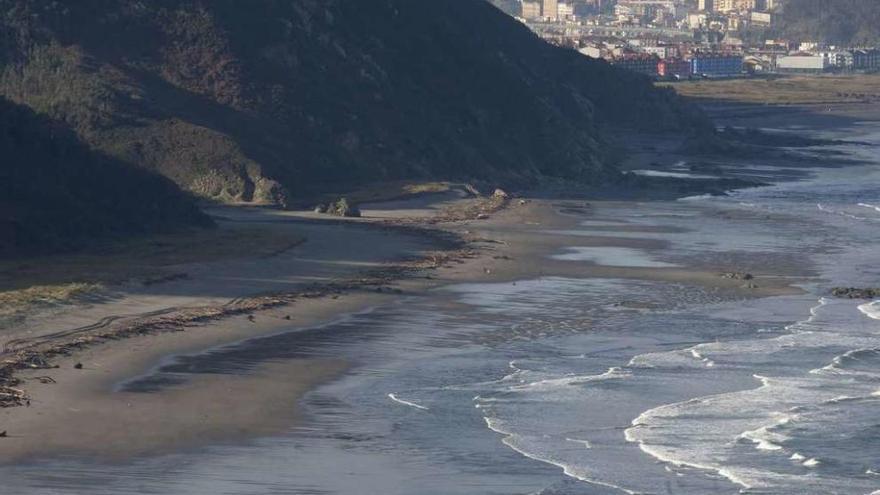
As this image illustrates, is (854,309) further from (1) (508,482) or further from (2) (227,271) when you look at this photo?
(1) (508,482)

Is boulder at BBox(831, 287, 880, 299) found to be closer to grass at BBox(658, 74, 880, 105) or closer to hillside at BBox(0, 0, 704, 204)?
hillside at BBox(0, 0, 704, 204)

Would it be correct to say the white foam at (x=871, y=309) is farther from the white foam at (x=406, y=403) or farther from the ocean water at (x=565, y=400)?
the white foam at (x=406, y=403)

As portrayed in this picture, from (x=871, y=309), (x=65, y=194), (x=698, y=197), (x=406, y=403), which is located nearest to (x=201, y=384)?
(x=406, y=403)

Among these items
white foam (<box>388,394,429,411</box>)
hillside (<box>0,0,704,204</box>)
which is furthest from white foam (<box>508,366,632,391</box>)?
hillside (<box>0,0,704,204</box>)

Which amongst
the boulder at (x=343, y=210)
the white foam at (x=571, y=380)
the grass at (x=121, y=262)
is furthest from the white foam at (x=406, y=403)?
the boulder at (x=343, y=210)

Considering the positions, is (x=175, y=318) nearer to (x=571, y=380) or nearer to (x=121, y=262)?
(x=121, y=262)
